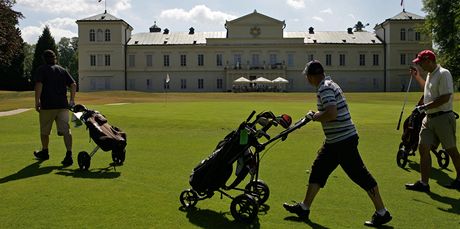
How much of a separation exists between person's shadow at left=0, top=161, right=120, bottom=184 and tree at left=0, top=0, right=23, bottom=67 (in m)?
43.4

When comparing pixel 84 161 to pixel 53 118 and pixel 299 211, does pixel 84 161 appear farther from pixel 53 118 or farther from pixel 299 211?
pixel 299 211

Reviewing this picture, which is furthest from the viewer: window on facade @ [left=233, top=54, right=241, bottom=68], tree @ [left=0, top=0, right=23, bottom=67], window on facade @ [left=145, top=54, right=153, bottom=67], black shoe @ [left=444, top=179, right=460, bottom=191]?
window on facade @ [left=145, top=54, right=153, bottom=67]

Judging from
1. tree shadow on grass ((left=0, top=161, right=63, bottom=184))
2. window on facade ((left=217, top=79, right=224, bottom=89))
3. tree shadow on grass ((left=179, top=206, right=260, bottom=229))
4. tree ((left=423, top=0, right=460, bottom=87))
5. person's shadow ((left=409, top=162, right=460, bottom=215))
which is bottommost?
person's shadow ((left=409, top=162, right=460, bottom=215))

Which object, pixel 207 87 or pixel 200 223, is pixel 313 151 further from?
pixel 207 87

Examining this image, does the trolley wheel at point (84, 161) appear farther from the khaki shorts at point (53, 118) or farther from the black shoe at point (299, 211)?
the black shoe at point (299, 211)

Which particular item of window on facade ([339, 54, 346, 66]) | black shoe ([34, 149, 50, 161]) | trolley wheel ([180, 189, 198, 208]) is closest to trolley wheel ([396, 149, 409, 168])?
trolley wheel ([180, 189, 198, 208])

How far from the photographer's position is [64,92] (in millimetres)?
10086

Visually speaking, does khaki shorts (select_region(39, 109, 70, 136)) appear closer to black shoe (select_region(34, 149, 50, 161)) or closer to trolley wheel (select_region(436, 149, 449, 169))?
black shoe (select_region(34, 149, 50, 161))

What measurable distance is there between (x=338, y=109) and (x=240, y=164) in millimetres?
1390

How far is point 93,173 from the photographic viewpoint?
9.04 m

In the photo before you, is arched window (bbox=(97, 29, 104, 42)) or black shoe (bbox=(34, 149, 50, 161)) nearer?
black shoe (bbox=(34, 149, 50, 161))

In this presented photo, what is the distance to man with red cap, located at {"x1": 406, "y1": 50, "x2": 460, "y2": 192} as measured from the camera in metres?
7.39

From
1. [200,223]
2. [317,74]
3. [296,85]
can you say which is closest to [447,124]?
[317,74]

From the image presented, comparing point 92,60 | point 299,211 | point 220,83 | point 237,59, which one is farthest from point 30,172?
point 92,60
